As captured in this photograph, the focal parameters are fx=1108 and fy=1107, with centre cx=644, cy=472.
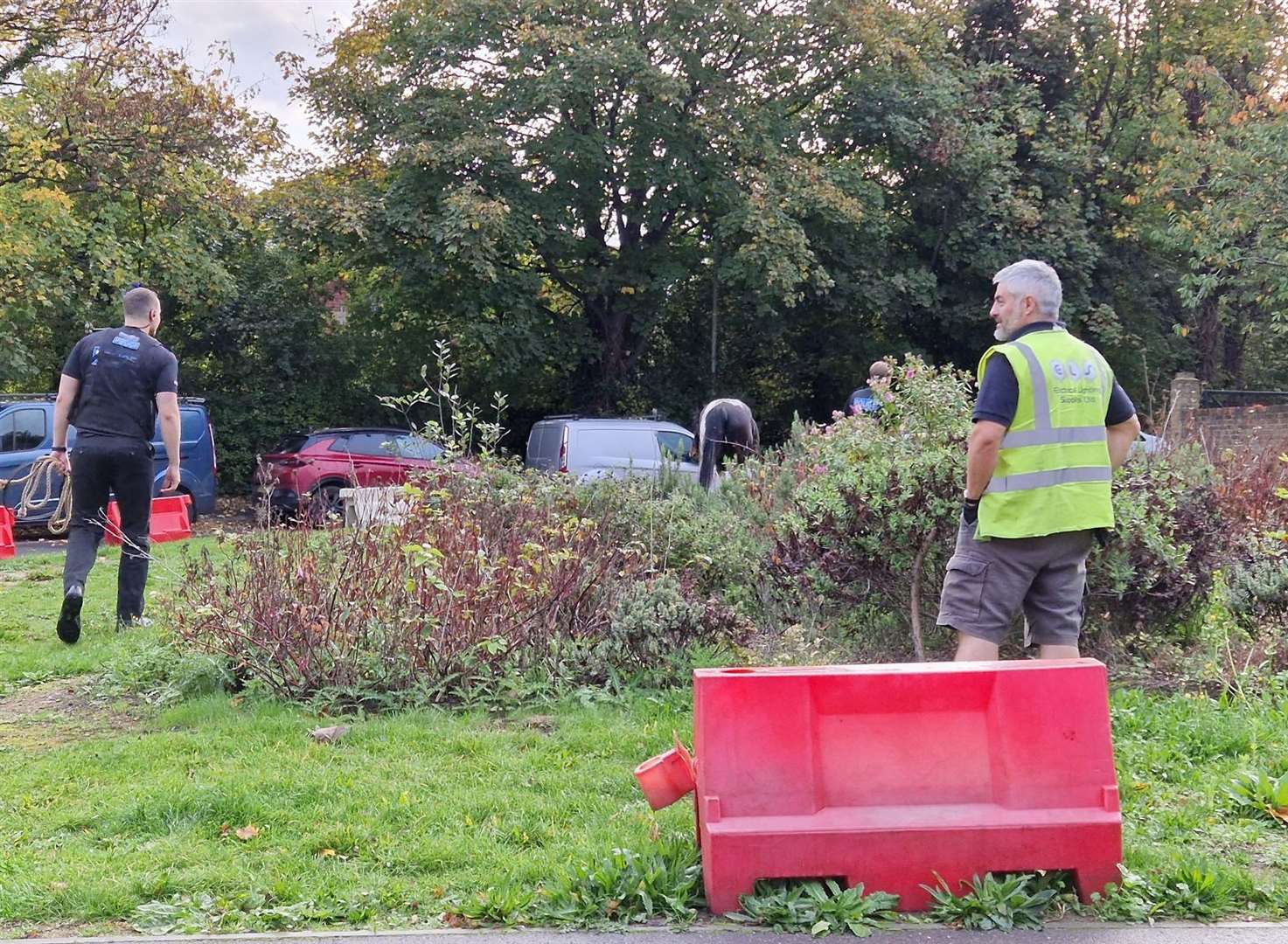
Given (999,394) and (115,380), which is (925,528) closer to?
(999,394)

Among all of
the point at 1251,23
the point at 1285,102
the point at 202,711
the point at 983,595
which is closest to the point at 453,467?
the point at 202,711

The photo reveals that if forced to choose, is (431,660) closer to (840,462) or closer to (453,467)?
(453,467)

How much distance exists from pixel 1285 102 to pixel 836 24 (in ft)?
28.4

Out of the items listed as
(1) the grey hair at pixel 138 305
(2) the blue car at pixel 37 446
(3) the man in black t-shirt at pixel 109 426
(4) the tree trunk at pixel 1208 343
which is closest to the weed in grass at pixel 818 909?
(3) the man in black t-shirt at pixel 109 426

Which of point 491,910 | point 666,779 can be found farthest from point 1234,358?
point 491,910

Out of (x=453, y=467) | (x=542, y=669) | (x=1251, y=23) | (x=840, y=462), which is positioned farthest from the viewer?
(x=1251, y=23)

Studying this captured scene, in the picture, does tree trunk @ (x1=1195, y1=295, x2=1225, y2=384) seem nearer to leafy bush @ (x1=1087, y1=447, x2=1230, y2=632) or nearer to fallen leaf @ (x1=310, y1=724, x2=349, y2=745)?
leafy bush @ (x1=1087, y1=447, x2=1230, y2=632)

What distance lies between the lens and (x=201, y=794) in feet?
13.2

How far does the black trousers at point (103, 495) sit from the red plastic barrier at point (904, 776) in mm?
4787

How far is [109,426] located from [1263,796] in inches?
252

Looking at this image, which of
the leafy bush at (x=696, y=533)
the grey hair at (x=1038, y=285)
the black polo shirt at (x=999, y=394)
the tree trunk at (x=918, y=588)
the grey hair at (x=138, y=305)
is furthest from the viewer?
the grey hair at (x=138, y=305)

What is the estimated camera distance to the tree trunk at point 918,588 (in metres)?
5.88

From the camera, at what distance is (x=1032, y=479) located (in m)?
4.25

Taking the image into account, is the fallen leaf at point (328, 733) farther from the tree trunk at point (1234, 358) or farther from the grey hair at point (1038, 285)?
the tree trunk at point (1234, 358)
